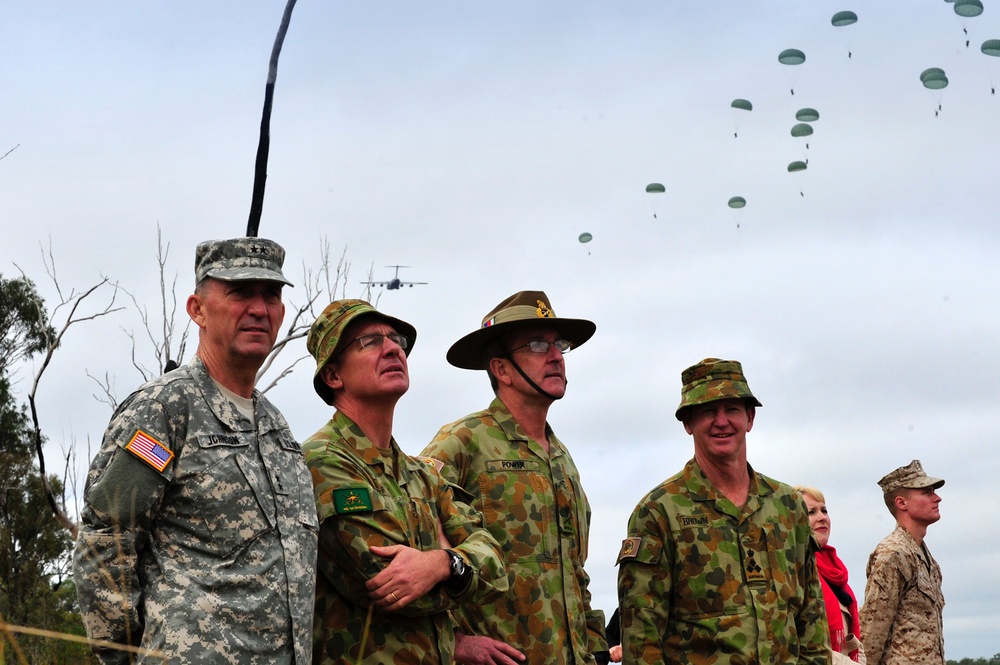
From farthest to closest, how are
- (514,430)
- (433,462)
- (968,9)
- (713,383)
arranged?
(968,9)
(713,383)
(514,430)
(433,462)

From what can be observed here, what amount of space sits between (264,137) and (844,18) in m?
13.3

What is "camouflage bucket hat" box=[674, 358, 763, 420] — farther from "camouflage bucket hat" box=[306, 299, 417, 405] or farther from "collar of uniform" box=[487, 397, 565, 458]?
"camouflage bucket hat" box=[306, 299, 417, 405]

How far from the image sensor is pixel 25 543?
24.0m

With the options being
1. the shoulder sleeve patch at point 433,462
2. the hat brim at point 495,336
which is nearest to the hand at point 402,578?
the shoulder sleeve patch at point 433,462

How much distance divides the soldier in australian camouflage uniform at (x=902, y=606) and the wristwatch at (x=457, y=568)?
499cm

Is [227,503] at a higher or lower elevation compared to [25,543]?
lower

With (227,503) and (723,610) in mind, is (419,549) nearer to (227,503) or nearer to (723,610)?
(227,503)

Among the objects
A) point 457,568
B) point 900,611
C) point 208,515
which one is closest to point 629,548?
point 457,568

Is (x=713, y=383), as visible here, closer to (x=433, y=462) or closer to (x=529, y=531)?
(x=529, y=531)

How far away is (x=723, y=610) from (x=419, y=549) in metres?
1.92

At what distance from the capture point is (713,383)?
19.9ft

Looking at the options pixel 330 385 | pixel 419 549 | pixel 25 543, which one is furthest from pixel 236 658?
pixel 25 543

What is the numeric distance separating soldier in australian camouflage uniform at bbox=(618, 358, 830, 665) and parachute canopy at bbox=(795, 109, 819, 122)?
47.9 feet

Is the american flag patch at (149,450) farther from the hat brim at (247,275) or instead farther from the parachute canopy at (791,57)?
the parachute canopy at (791,57)
